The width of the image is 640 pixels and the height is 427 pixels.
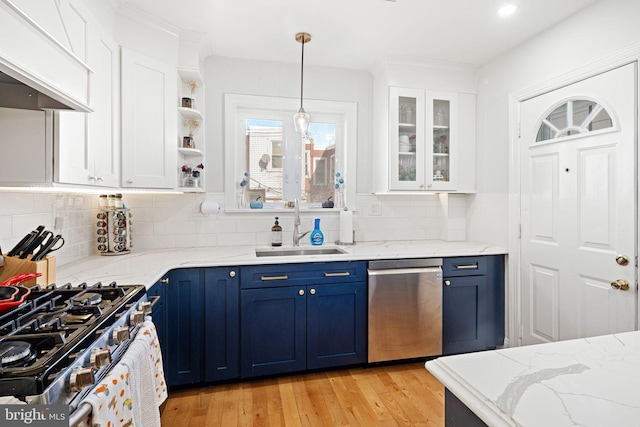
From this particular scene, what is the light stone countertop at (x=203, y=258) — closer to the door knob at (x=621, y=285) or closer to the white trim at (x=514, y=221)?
the white trim at (x=514, y=221)

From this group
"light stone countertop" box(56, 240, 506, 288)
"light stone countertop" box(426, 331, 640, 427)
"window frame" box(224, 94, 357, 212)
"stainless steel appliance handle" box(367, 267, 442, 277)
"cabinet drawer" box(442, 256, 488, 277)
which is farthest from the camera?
"window frame" box(224, 94, 357, 212)

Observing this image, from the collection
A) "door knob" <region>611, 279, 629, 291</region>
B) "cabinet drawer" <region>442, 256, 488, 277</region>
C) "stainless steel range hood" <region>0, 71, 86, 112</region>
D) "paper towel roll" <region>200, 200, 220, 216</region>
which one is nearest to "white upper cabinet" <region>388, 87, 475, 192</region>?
"cabinet drawer" <region>442, 256, 488, 277</region>

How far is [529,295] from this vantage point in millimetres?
2697

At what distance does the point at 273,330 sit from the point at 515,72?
2.73 metres

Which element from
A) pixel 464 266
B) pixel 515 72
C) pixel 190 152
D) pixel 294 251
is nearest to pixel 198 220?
pixel 190 152

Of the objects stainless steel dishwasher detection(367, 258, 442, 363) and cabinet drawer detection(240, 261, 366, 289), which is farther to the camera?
stainless steel dishwasher detection(367, 258, 442, 363)

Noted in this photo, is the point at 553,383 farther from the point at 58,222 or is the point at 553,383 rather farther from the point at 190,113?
the point at 190,113

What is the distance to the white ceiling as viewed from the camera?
222 centimetres

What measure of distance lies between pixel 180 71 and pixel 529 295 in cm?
312

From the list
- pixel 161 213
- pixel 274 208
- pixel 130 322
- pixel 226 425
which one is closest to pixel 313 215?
pixel 274 208

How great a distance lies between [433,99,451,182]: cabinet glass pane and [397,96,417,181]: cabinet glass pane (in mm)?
215

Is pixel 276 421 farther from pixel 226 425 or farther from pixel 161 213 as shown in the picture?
pixel 161 213

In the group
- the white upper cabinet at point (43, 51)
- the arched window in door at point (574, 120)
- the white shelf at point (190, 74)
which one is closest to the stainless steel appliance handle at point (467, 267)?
the arched window in door at point (574, 120)

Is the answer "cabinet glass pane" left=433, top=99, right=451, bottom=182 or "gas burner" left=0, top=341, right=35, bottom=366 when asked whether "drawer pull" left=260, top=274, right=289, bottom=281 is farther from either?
"cabinet glass pane" left=433, top=99, right=451, bottom=182
